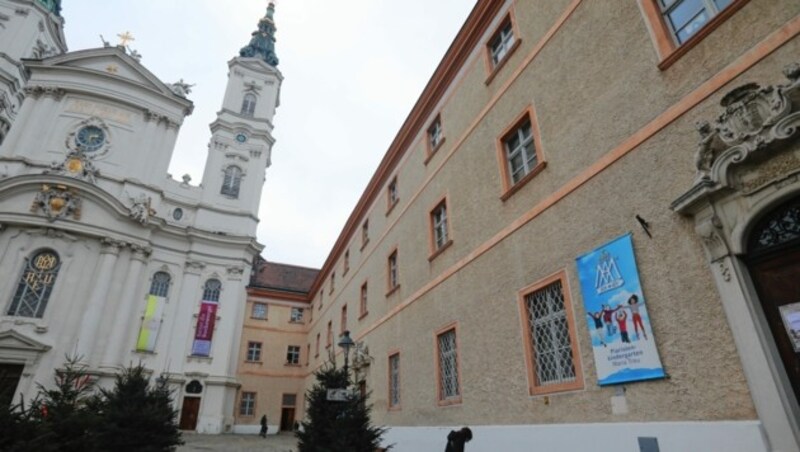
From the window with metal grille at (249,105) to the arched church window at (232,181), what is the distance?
5.63 meters

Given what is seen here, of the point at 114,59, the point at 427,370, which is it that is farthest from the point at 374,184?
the point at 114,59

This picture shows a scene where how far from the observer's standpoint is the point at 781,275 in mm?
4371

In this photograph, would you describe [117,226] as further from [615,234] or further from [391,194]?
[615,234]

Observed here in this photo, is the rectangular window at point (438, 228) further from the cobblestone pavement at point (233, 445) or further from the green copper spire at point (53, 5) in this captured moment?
the green copper spire at point (53, 5)

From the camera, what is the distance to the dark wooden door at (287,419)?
101 feet

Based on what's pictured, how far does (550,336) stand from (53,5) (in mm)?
53902

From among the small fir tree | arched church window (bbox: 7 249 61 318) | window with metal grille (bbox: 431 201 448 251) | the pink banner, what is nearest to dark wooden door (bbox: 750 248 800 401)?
the small fir tree

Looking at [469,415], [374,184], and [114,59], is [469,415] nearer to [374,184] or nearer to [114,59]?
[374,184]

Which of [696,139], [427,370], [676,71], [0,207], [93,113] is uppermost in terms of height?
[93,113]

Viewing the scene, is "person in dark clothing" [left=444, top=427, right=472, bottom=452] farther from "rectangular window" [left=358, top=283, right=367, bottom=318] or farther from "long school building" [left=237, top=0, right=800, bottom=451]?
"rectangular window" [left=358, top=283, right=367, bottom=318]

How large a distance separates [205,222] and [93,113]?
10.5 meters

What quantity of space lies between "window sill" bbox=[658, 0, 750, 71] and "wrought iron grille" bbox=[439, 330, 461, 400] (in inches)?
279

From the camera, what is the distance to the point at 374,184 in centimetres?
1889

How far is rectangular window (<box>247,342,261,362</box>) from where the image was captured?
31.7 metres
